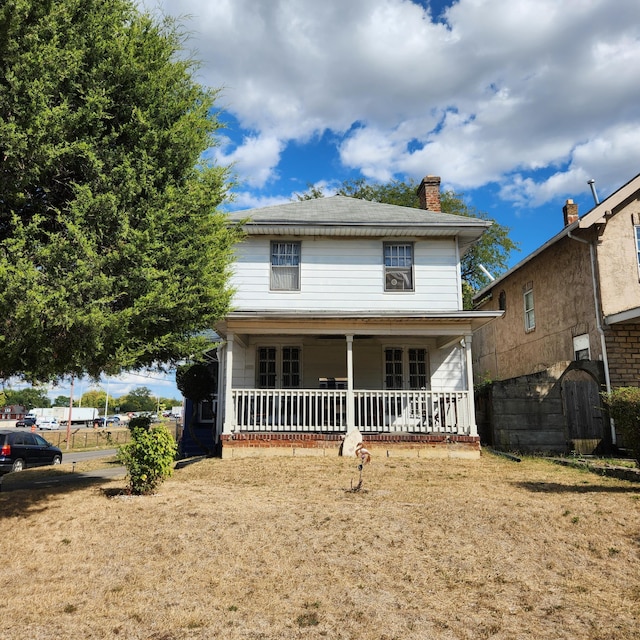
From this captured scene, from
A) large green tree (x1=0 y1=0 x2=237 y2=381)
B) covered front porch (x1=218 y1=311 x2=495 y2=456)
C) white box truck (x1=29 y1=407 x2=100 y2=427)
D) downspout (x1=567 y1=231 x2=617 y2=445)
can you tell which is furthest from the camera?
white box truck (x1=29 y1=407 x2=100 y2=427)

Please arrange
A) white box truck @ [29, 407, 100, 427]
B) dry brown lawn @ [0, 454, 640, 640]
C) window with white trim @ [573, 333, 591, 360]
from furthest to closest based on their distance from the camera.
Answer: white box truck @ [29, 407, 100, 427] → window with white trim @ [573, 333, 591, 360] → dry brown lawn @ [0, 454, 640, 640]

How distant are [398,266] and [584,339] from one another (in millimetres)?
6082

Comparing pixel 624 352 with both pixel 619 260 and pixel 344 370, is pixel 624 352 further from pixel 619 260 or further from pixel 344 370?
pixel 344 370

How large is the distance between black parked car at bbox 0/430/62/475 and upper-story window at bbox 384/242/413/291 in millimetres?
13688

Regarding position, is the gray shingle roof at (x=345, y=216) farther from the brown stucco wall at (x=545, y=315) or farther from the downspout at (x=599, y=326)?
the brown stucco wall at (x=545, y=315)

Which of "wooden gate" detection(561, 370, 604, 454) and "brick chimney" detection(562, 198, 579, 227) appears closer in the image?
"wooden gate" detection(561, 370, 604, 454)

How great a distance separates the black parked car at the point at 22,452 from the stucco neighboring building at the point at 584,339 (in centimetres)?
1554

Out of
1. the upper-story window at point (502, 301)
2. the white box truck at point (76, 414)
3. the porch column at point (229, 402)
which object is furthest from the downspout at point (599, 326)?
the white box truck at point (76, 414)

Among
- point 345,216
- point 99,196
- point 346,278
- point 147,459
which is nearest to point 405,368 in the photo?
Answer: point 346,278

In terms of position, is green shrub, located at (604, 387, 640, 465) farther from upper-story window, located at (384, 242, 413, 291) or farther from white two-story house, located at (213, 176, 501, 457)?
upper-story window, located at (384, 242, 413, 291)

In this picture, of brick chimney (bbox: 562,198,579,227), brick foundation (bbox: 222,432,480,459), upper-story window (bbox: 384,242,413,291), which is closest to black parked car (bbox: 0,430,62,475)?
brick foundation (bbox: 222,432,480,459)

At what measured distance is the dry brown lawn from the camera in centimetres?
440

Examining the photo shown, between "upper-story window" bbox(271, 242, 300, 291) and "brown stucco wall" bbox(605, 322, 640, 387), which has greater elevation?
"upper-story window" bbox(271, 242, 300, 291)

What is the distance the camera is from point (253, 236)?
610 inches
